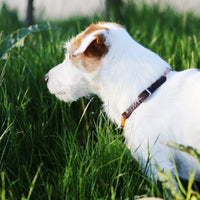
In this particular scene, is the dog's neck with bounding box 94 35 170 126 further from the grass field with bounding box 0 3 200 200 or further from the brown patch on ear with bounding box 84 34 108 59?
the grass field with bounding box 0 3 200 200

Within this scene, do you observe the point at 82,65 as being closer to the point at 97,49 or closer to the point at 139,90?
the point at 97,49

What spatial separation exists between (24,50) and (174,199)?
2.36 m

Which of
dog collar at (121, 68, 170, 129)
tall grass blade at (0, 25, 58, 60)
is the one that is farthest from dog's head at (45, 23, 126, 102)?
tall grass blade at (0, 25, 58, 60)

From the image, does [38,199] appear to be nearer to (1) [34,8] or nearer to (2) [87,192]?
(2) [87,192]

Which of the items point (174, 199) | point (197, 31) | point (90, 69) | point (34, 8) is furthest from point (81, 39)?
point (197, 31)

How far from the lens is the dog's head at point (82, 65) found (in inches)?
67.3

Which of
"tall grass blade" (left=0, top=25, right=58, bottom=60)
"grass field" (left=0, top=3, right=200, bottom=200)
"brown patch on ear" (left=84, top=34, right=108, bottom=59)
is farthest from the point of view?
"tall grass blade" (left=0, top=25, right=58, bottom=60)

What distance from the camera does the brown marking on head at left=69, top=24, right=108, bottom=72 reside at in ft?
5.68

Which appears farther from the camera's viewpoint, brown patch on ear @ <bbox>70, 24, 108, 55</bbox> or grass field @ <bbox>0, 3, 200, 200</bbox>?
brown patch on ear @ <bbox>70, 24, 108, 55</bbox>

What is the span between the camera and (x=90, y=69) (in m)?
1.81

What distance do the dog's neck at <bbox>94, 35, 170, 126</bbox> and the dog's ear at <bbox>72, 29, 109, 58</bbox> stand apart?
0.21ft

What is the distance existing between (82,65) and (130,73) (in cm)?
32

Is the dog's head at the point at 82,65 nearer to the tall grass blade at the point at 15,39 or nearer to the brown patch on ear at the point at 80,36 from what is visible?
the brown patch on ear at the point at 80,36

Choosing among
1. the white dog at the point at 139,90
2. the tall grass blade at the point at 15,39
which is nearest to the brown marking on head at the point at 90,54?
the white dog at the point at 139,90
